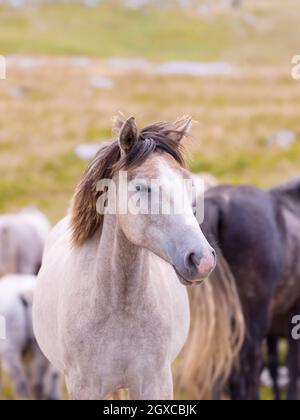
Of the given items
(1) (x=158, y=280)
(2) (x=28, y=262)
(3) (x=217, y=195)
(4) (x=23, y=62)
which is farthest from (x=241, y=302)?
(4) (x=23, y=62)

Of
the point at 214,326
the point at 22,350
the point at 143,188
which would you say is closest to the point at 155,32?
the point at 22,350

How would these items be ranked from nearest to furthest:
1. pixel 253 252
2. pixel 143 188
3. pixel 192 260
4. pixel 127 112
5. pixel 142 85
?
pixel 192 260, pixel 143 188, pixel 253 252, pixel 127 112, pixel 142 85

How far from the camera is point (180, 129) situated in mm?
4059

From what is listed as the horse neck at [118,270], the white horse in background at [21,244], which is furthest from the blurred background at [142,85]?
the white horse in background at [21,244]

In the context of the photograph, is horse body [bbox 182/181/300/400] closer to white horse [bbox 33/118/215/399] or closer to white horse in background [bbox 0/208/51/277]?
white horse [bbox 33/118/215/399]

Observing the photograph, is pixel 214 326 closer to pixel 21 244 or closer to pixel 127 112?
pixel 21 244

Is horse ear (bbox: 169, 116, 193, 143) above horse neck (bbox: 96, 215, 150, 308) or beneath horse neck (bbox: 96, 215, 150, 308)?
above

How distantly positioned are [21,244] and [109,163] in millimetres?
7175

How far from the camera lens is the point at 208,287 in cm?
655

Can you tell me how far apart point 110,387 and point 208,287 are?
246 cm

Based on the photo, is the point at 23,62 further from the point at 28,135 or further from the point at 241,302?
the point at 241,302

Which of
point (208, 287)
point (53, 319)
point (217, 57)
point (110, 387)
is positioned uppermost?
point (217, 57)

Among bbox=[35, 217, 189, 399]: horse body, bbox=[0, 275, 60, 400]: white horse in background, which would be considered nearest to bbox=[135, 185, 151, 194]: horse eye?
bbox=[35, 217, 189, 399]: horse body

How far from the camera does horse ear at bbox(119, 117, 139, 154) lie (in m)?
3.83
